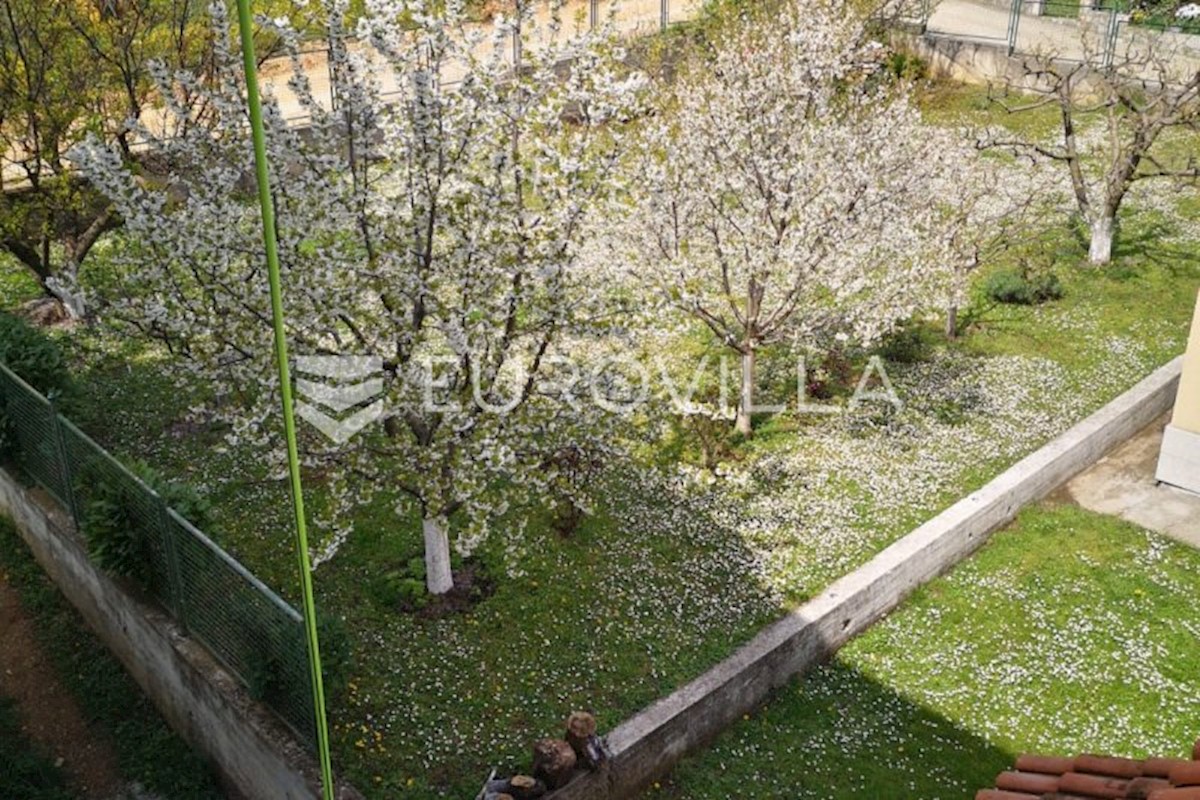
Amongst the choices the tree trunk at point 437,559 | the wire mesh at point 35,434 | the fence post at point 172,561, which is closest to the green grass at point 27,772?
the fence post at point 172,561

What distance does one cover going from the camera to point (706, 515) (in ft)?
40.0

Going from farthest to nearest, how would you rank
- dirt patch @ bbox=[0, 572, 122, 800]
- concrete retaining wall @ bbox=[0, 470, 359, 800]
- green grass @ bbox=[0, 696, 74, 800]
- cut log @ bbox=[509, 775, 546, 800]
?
dirt patch @ bbox=[0, 572, 122, 800] → green grass @ bbox=[0, 696, 74, 800] → concrete retaining wall @ bbox=[0, 470, 359, 800] → cut log @ bbox=[509, 775, 546, 800]

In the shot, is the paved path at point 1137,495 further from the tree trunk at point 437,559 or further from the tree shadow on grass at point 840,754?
the tree trunk at point 437,559

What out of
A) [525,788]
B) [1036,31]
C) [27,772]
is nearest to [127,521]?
[27,772]

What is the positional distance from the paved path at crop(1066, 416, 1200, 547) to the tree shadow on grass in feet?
15.6

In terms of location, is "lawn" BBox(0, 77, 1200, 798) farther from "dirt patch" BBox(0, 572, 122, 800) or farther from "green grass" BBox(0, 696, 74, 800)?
"green grass" BBox(0, 696, 74, 800)

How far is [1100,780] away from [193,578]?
712 centimetres

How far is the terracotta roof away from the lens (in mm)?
5707

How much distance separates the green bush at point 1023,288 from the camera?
1769cm

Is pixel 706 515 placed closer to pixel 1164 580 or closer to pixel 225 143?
pixel 1164 580

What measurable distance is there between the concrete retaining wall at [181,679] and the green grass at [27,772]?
103cm

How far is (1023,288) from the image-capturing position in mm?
17672

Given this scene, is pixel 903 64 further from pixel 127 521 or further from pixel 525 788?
pixel 525 788

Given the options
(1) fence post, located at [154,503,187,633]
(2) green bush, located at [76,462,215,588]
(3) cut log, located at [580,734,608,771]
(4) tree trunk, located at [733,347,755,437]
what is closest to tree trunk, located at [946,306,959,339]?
(4) tree trunk, located at [733,347,755,437]
